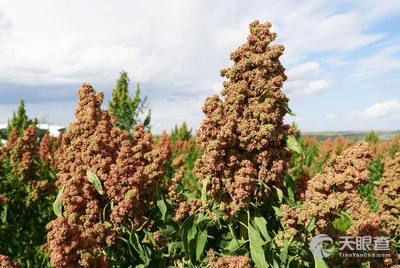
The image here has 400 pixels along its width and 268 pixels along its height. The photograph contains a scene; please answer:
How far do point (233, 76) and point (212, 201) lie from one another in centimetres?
110

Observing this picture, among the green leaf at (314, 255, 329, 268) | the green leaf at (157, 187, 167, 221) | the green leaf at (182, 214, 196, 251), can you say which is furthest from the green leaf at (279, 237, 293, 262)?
the green leaf at (157, 187, 167, 221)

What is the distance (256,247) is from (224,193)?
507 millimetres

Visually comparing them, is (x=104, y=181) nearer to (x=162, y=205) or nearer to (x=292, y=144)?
(x=162, y=205)

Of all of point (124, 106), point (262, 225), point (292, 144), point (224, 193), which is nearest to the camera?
point (262, 225)

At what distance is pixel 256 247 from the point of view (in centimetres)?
230

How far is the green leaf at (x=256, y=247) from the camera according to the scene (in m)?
2.22

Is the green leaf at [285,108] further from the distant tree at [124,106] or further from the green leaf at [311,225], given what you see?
the distant tree at [124,106]

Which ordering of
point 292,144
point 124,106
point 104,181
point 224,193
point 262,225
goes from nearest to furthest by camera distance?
point 262,225, point 292,144, point 224,193, point 104,181, point 124,106

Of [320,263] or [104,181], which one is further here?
[104,181]

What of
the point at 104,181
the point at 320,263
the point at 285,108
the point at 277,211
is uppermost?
the point at 285,108

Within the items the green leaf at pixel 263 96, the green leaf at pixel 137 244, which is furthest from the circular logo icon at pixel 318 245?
the green leaf at pixel 137 244

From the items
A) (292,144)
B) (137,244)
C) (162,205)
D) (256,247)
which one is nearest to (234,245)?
(256,247)

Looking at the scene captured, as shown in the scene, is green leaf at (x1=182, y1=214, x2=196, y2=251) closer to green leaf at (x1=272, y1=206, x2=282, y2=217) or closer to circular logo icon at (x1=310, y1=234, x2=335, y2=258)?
green leaf at (x1=272, y1=206, x2=282, y2=217)

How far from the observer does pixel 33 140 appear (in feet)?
19.5
